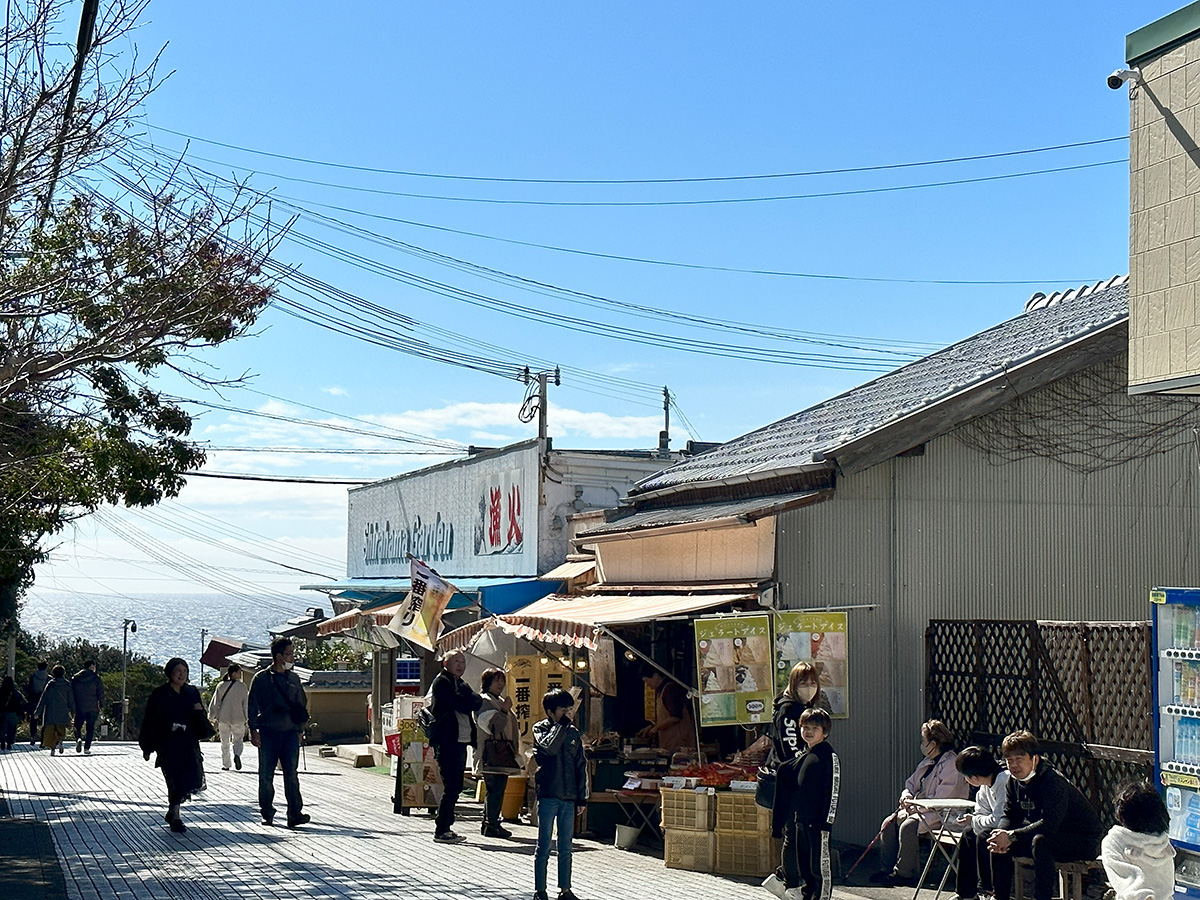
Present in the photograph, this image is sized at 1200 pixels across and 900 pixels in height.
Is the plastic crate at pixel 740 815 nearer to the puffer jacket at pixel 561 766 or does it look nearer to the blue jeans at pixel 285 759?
the puffer jacket at pixel 561 766

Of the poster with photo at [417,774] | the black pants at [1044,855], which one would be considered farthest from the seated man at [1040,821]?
the poster with photo at [417,774]

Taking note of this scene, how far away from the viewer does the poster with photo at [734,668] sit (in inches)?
514

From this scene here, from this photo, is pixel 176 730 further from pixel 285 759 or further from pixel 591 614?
pixel 591 614

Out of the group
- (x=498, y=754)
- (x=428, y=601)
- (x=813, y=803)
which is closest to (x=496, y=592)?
(x=428, y=601)

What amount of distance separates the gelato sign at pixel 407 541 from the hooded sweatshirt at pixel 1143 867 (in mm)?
20248

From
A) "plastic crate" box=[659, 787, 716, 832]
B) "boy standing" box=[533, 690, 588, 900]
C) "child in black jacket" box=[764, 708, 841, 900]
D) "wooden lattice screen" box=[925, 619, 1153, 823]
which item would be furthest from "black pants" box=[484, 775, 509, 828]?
"child in black jacket" box=[764, 708, 841, 900]

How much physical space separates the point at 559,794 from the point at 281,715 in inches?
199

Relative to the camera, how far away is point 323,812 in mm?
16781

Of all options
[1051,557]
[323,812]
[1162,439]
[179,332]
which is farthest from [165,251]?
[1162,439]

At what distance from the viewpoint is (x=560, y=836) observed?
10.9m

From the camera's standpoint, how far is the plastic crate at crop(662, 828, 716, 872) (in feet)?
41.0

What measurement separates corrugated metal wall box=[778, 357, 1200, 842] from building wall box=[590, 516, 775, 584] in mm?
382

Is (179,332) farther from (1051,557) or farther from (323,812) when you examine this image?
(1051,557)

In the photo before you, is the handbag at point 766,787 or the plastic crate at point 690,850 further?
the plastic crate at point 690,850
